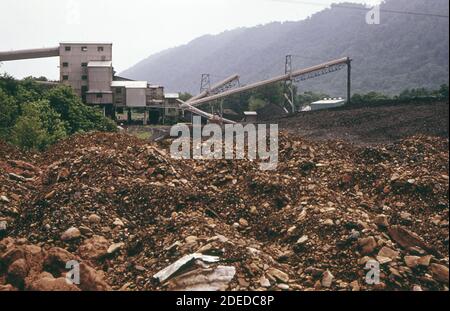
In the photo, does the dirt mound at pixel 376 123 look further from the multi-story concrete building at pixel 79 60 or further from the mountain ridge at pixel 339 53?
the multi-story concrete building at pixel 79 60

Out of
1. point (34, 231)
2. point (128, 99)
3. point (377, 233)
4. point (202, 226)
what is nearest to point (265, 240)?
point (202, 226)

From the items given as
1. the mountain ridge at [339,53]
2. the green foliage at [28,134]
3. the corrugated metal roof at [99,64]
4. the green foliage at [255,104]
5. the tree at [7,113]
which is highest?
the mountain ridge at [339,53]

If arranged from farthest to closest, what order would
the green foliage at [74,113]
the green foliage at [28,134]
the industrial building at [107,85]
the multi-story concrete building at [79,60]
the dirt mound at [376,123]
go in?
the multi-story concrete building at [79,60] → the industrial building at [107,85] → the green foliage at [74,113] → the green foliage at [28,134] → the dirt mound at [376,123]

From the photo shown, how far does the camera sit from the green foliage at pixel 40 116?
17828 millimetres

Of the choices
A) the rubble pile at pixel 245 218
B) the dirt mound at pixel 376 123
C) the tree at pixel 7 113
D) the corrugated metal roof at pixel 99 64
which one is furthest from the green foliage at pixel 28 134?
the corrugated metal roof at pixel 99 64

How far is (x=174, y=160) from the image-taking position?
12.3 m

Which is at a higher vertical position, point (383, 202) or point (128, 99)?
point (128, 99)

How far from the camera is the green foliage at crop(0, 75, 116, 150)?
17.8 meters

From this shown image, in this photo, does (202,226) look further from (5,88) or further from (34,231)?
(5,88)

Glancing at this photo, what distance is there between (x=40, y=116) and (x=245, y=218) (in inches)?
581

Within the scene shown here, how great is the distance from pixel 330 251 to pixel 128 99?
29818 millimetres

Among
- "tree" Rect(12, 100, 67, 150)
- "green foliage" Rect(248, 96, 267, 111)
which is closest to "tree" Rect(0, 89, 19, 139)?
"tree" Rect(12, 100, 67, 150)

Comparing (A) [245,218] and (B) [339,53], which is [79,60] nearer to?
(A) [245,218]

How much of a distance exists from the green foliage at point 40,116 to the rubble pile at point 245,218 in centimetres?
540
